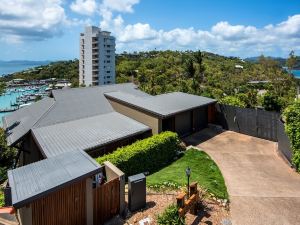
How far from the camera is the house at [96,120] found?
53.1ft

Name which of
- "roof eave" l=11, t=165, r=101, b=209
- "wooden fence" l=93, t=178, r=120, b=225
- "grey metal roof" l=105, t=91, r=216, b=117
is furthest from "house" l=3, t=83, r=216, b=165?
"roof eave" l=11, t=165, r=101, b=209

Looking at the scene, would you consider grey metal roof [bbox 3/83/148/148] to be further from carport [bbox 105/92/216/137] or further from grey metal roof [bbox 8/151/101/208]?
grey metal roof [bbox 8/151/101/208]

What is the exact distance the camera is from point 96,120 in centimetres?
1941

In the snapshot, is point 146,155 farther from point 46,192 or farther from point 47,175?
point 46,192

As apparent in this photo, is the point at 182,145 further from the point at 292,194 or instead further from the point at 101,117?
the point at 292,194

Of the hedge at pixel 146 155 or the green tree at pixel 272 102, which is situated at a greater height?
the green tree at pixel 272 102

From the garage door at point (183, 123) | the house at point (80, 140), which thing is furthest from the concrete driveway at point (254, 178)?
the house at point (80, 140)

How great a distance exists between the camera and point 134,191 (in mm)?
10578

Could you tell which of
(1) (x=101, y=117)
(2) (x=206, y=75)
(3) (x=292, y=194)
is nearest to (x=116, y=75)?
(2) (x=206, y=75)

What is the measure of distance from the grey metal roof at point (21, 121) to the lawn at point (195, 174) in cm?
906

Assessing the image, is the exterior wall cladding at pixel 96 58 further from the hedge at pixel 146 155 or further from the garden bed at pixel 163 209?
the garden bed at pixel 163 209

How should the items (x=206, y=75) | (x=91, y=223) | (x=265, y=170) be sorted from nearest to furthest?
(x=91, y=223)
(x=265, y=170)
(x=206, y=75)

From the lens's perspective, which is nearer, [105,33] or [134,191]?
[134,191]

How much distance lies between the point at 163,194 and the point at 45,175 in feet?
17.7
